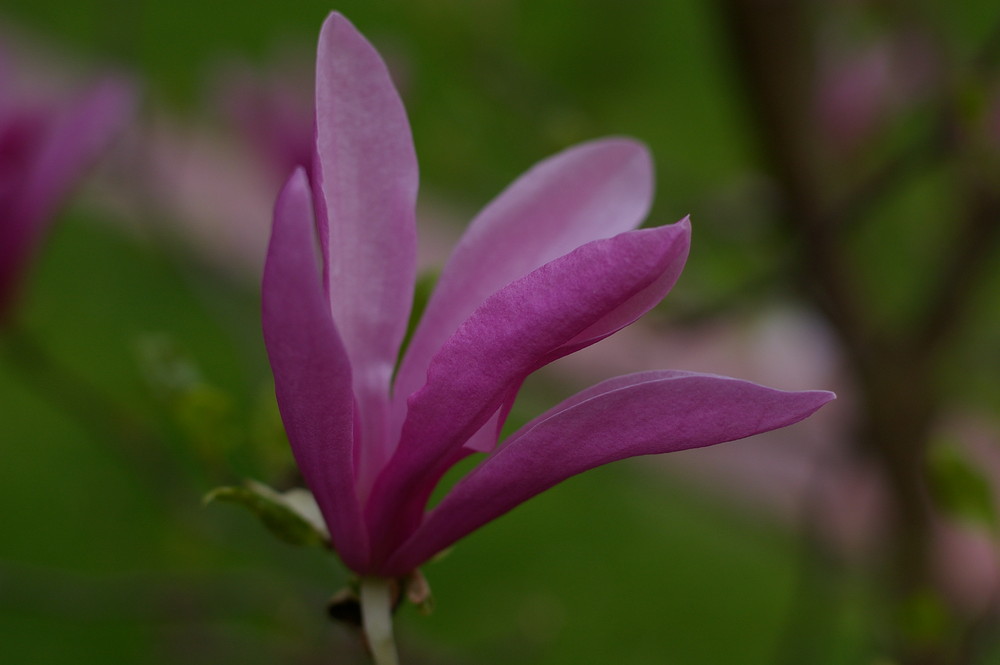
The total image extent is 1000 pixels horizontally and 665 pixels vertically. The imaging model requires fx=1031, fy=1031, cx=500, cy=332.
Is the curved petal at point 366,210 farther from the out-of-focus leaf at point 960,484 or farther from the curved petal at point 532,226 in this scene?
the out-of-focus leaf at point 960,484

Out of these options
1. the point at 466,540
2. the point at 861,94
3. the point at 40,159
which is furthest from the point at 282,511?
the point at 466,540

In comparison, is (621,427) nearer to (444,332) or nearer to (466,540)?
(444,332)

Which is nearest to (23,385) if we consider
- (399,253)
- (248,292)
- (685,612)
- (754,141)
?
(248,292)

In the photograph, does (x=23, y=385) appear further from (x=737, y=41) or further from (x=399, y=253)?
(x=399, y=253)

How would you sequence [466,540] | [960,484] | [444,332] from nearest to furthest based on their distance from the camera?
[444,332]
[960,484]
[466,540]

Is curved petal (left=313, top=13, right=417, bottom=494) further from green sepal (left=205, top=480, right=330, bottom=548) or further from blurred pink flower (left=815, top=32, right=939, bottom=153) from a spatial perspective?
blurred pink flower (left=815, top=32, right=939, bottom=153)

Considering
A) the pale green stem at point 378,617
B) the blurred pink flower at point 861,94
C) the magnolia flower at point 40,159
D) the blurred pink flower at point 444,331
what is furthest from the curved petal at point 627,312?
the blurred pink flower at point 861,94
